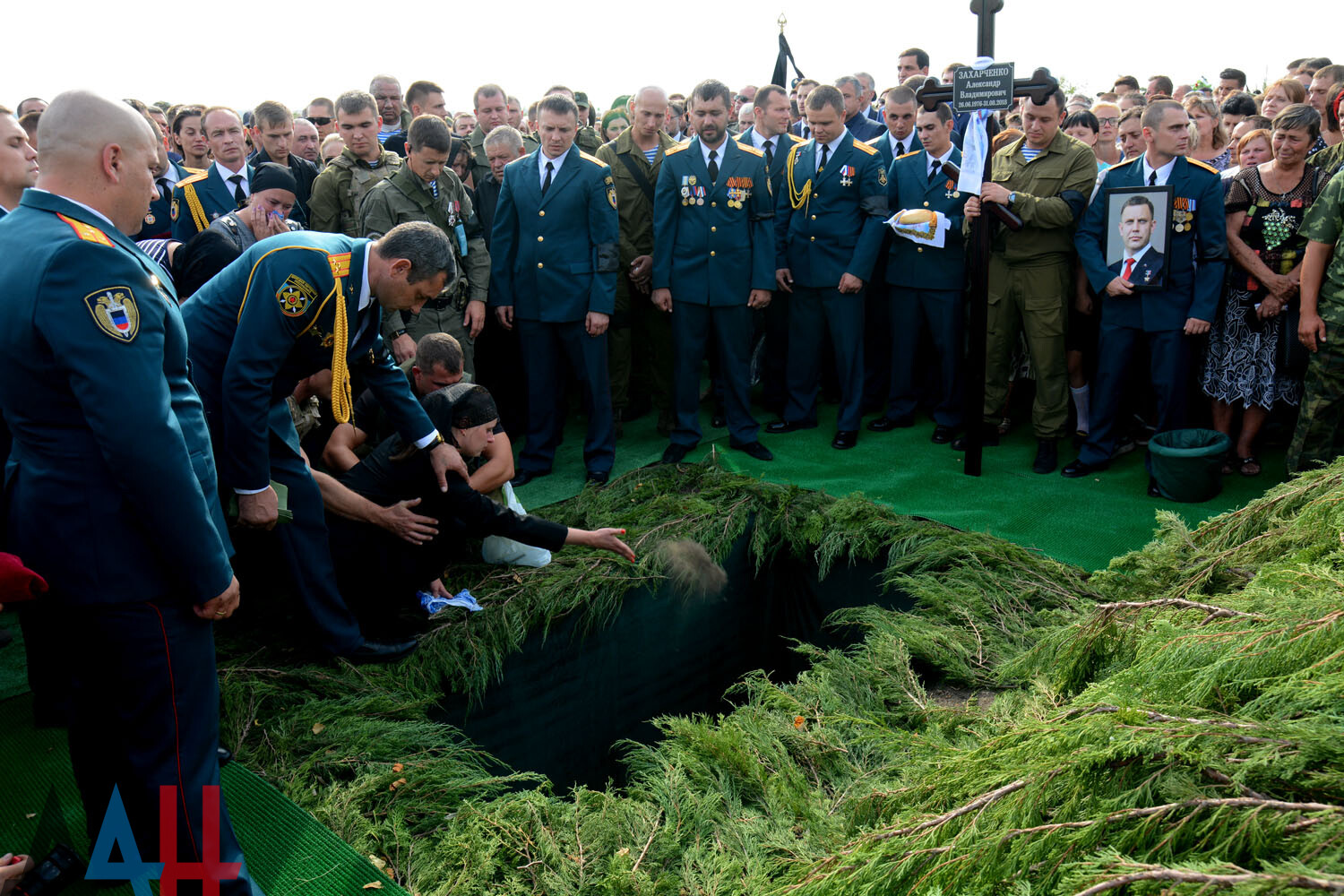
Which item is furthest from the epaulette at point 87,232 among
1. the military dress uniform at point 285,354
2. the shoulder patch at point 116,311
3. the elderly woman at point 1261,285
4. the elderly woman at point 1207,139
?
the elderly woman at point 1207,139

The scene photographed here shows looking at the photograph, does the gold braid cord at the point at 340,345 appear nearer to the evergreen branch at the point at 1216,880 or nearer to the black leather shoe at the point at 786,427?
the evergreen branch at the point at 1216,880

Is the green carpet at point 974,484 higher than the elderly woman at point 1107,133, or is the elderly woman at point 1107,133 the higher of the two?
the elderly woman at point 1107,133

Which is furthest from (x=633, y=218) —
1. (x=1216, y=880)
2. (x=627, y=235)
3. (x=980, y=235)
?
(x=1216, y=880)

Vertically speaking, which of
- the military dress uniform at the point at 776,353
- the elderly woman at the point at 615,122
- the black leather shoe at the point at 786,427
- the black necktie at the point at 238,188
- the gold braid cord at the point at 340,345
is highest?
the elderly woman at the point at 615,122

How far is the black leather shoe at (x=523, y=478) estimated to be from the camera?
5195mm

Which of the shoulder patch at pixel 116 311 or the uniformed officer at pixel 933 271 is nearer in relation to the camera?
the shoulder patch at pixel 116 311

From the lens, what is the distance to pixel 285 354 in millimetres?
2840

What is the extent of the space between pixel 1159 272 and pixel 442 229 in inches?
136

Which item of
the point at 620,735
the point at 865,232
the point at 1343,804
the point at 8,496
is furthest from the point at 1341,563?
Result: the point at 865,232

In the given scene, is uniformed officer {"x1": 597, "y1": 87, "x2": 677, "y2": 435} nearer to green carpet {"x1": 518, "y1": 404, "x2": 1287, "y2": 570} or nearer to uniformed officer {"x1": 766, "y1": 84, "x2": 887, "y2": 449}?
green carpet {"x1": 518, "y1": 404, "x2": 1287, "y2": 570}

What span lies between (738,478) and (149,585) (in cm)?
306

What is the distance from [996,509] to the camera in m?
4.54

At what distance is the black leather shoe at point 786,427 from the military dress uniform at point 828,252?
16 millimetres

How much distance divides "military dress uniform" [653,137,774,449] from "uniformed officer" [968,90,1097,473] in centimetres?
117
